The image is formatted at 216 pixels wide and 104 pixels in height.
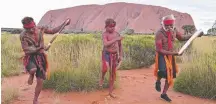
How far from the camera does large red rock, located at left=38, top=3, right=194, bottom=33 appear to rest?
94.6 m

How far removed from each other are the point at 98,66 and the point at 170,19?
8.15 ft

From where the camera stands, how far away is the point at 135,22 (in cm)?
9400

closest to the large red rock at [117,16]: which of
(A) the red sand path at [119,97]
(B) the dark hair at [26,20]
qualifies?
(A) the red sand path at [119,97]

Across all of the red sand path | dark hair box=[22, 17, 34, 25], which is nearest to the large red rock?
the red sand path

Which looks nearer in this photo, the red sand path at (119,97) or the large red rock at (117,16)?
the red sand path at (119,97)

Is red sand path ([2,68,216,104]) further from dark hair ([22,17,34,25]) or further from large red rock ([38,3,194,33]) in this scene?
large red rock ([38,3,194,33])

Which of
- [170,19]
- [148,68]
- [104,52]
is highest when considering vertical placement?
[170,19]

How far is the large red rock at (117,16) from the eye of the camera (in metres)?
94.6

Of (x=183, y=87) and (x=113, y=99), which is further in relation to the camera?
(x=183, y=87)

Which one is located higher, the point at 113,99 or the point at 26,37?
the point at 26,37

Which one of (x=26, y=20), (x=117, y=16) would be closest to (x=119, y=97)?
(x=26, y=20)

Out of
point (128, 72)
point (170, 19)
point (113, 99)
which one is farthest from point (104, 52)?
point (128, 72)

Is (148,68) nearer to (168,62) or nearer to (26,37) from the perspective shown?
(168,62)

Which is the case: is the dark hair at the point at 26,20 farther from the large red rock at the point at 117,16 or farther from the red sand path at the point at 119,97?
the large red rock at the point at 117,16
